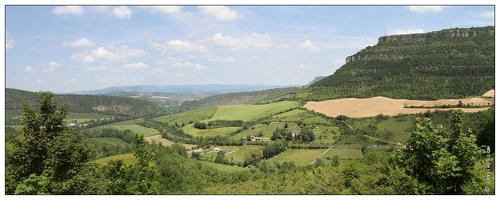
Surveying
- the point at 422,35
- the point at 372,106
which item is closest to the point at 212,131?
the point at 372,106

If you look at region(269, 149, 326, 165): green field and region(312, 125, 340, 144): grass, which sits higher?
region(312, 125, 340, 144): grass

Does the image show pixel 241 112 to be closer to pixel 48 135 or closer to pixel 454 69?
pixel 454 69

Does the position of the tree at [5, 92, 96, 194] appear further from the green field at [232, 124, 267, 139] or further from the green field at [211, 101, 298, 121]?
the green field at [211, 101, 298, 121]

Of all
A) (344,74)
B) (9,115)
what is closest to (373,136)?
Answer: (344,74)

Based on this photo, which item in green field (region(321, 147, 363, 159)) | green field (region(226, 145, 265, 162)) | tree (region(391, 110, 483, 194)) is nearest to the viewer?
tree (region(391, 110, 483, 194))

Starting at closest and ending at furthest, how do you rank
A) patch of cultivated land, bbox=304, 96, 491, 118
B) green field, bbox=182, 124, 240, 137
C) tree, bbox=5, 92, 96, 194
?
tree, bbox=5, 92, 96, 194 < patch of cultivated land, bbox=304, 96, 491, 118 < green field, bbox=182, 124, 240, 137

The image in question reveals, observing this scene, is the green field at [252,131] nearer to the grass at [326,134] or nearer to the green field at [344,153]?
the grass at [326,134]

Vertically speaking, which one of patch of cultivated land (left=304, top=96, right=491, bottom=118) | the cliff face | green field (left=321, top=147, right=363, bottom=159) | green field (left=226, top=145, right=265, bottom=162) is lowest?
green field (left=226, top=145, right=265, bottom=162)

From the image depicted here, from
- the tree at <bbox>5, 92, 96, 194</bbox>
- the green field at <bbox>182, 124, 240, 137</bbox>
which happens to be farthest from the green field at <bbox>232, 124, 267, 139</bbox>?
the tree at <bbox>5, 92, 96, 194</bbox>

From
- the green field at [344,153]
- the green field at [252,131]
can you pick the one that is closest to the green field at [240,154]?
the green field at [252,131]
